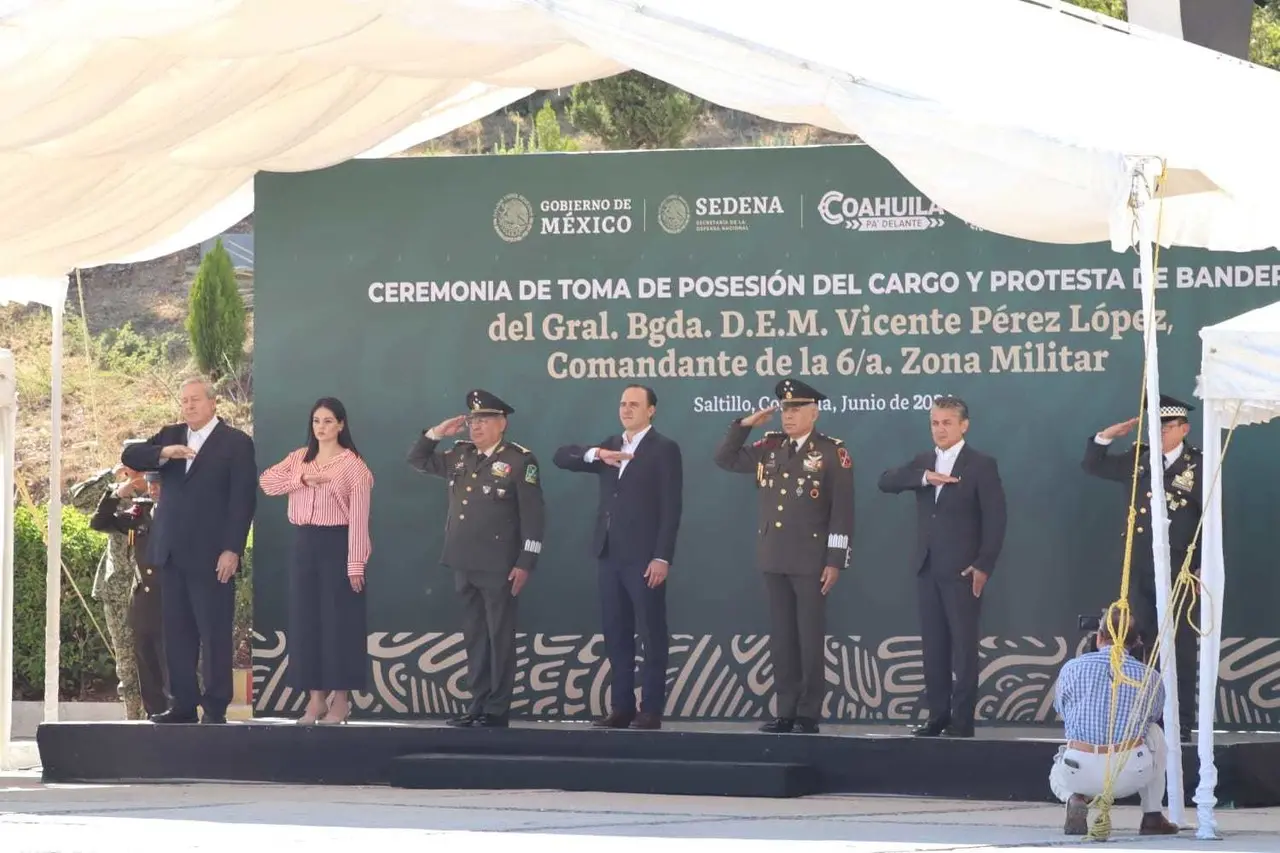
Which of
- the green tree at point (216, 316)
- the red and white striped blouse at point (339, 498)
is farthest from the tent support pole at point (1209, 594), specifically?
the green tree at point (216, 316)

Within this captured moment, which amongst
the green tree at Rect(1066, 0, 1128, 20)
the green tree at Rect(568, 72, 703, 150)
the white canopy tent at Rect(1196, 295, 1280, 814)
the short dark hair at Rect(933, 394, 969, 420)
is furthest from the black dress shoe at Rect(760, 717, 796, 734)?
the green tree at Rect(568, 72, 703, 150)

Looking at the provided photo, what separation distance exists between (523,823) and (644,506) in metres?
2.31

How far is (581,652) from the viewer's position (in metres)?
10.5

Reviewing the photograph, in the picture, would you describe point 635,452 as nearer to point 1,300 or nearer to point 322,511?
point 322,511

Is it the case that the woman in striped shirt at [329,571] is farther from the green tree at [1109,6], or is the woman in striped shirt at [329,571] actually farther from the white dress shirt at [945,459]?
the green tree at [1109,6]

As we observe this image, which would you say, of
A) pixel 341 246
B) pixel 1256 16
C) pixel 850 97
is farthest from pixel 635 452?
pixel 1256 16

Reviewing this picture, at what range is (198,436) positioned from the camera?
9758 millimetres

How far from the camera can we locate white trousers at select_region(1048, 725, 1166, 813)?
274 inches

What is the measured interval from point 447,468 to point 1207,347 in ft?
13.1

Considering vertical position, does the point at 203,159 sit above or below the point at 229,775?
above

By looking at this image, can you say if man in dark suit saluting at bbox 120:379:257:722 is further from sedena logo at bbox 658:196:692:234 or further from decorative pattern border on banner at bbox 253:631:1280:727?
sedena logo at bbox 658:196:692:234

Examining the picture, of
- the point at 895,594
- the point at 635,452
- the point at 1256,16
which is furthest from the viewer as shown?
the point at 1256,16

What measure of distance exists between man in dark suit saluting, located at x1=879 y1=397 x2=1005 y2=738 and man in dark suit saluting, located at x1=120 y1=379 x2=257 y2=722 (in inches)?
113

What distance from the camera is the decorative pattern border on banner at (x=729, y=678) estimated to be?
9875 mm
